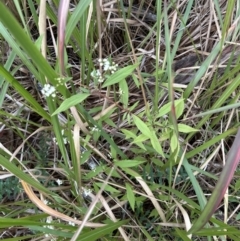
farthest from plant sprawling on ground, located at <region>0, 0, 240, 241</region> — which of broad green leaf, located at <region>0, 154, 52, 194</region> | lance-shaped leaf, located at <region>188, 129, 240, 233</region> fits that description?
lance-shaped leaf, located at <region>188, 129, 240, 233</region>

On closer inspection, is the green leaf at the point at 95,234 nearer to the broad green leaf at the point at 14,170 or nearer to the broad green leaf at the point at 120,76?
the broad green leaf at the point at 14,170

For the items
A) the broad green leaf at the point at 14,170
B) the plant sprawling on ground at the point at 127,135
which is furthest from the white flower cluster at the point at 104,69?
the broad green leaf at the point at 14,170

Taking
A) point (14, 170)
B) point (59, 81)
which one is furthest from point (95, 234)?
point (59, 81)

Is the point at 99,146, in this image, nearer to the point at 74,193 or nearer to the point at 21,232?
the point at 74,193

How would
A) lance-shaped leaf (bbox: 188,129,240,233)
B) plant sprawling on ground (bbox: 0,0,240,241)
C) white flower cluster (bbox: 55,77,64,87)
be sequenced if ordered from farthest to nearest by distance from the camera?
plant sprawling on ground (bbox: 0,0,240,241) < white flower cluster (bbox: 55,77,64,87) < lance-shaped leaf (bbox: 188,129,240,233)

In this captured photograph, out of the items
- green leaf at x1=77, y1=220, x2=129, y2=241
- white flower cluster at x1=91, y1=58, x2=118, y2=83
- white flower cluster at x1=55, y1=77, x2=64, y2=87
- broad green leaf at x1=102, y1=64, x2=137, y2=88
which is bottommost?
green leaf at x1=77, y1=220, x2=129, y2=241

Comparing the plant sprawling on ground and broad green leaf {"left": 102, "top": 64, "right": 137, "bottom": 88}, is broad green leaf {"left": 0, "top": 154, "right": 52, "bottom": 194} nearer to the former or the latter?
the plant sprawling on ground

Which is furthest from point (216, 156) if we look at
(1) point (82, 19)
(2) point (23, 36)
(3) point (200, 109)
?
(2) point (23, 36)

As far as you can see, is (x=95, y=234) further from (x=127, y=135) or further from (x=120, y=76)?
(x=120, y=76)

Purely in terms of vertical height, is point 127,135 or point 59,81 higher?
point 59,81
